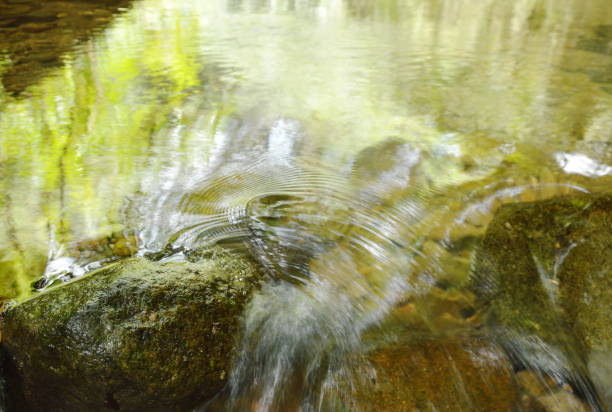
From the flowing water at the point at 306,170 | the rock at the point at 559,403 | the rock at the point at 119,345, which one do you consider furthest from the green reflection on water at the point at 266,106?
the rock at the point at 559,403

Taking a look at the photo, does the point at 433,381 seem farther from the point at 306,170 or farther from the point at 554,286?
the point at 306,170

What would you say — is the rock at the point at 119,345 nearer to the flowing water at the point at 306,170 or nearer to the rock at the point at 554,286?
the flowing water at the point at 306,170

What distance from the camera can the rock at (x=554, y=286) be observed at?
239cm

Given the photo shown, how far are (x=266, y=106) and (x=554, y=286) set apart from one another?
426cm

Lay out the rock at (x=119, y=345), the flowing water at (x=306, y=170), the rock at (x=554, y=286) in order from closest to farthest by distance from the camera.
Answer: the rock at (x=119, y=345), the rock at (x=554, y=286), the flowing water at (x=306, y=170)

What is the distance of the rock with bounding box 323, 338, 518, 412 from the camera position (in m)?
2.24

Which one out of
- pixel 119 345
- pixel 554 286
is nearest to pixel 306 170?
pixel 554 286

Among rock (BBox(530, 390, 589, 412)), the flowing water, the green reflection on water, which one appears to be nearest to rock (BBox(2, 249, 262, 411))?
the flowing water

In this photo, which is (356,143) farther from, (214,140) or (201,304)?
(201,304)

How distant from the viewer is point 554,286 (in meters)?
2.67

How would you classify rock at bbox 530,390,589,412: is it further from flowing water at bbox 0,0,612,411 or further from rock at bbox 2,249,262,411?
rock at bbox 2,249,262,411

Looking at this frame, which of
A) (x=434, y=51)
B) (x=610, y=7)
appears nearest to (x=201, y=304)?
(x=434, y=51)

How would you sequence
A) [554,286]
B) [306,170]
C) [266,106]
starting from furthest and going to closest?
[266,106] < [306,170] < [554,286]

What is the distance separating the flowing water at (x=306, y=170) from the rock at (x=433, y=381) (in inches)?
1.7
